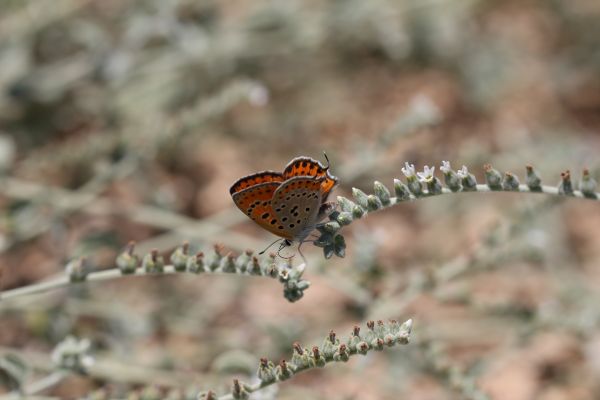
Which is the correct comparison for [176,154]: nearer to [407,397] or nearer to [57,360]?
[407,397]

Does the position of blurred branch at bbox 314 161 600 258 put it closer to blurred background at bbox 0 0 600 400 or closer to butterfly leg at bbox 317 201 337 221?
butterfly leg at bbox 317 201 337 221

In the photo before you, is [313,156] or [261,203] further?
[313,156]

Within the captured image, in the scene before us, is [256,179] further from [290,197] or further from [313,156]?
[313,156]

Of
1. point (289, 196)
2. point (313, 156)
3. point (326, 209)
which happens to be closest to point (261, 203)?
point (289, 196)

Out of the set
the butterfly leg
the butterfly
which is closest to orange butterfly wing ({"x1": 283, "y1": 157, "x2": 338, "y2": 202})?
the butterfly

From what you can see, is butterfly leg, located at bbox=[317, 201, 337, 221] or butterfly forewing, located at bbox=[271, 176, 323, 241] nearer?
butterfly forewing, located at bbox=[271, 176, 323, 241]

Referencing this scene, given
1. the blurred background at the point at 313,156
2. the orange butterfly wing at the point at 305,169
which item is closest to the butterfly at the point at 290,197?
the orange butterfly wing at the point at 305,169

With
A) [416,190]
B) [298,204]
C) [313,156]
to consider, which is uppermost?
[313,156]
